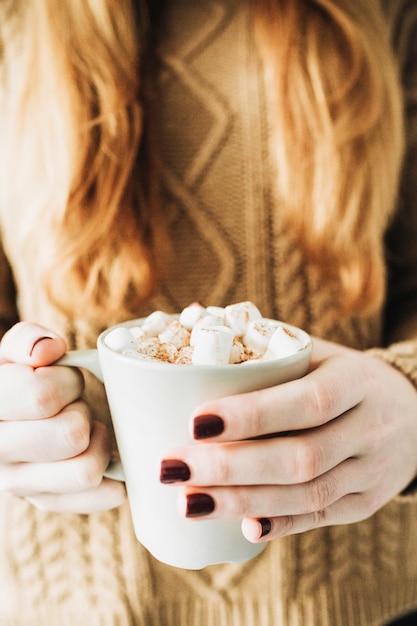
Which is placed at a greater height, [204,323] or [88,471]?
[204,323]

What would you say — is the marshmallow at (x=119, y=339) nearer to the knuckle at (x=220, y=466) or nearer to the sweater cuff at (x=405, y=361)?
the knuckle at (x=220, y=466)

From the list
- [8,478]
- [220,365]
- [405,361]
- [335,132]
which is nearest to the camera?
[220,365]

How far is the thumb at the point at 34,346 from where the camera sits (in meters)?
0.38

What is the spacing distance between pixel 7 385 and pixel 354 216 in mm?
514

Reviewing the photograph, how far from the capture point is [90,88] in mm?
654

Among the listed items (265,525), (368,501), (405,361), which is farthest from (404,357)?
(265,525)

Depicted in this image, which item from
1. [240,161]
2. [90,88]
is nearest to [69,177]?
[90,88]

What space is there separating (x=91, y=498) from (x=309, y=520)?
0.20m

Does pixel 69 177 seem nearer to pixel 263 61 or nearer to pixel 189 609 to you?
pixel 263 61

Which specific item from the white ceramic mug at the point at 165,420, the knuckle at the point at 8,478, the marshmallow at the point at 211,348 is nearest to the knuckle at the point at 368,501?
the white ceramic mug at the point at 165,420

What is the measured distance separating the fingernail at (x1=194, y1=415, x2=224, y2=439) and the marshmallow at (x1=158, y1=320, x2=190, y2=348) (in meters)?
0.07

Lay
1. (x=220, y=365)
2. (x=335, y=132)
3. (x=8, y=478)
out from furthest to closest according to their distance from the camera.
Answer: (x=335, y=132), (x=8, y=478), (x=220, y=365)

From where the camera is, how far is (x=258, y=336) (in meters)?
0.38

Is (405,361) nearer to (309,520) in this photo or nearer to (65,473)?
(309,520)
